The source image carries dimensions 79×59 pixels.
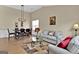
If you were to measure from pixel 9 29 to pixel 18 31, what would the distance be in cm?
15

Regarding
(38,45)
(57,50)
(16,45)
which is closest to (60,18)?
(57,50)

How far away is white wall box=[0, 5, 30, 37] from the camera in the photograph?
1757 millimetres

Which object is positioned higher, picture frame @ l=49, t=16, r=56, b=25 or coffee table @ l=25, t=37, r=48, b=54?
picture frame @ l=49, t=16, r=56, b=25

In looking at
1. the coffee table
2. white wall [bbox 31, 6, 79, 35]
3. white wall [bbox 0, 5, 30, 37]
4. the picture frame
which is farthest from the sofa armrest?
white wall [bbox 0, 5, 30, 37]

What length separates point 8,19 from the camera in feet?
6.29

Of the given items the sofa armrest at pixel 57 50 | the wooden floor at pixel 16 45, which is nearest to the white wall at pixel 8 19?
the wooden floor at pixel 16 45

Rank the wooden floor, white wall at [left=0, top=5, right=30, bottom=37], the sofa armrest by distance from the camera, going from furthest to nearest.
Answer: the wooden floor
the sofa armrest
white wall at [left=0, top=5, right=30, bottom=37]

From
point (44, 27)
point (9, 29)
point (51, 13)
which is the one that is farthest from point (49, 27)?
point (9, 29)

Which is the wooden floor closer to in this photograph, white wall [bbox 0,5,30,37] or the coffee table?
the coffee table

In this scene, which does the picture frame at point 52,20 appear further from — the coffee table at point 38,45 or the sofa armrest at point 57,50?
the sofa armrest at point 57,50

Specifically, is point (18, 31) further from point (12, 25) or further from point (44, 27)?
point (44, 27)

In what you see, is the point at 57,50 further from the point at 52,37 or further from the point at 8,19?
the point at 8,19

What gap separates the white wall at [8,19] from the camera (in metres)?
1.76

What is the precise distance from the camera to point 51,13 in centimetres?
184
